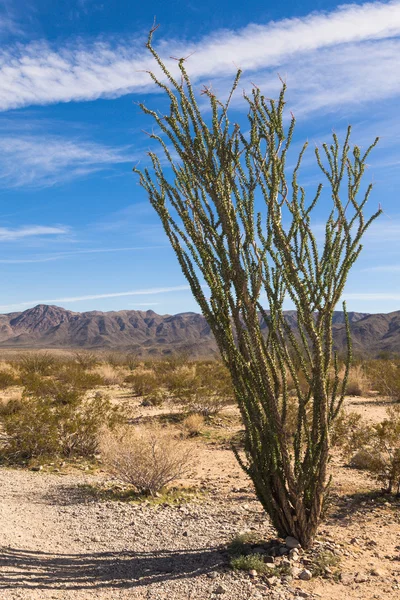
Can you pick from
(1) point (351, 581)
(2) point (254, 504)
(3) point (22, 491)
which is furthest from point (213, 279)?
(3) point (22, 491)

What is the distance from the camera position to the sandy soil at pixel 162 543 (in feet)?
13.0

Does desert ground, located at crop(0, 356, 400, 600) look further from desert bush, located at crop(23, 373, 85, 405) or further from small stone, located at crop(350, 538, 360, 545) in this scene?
desert bush, located at crop(23, 373, 85, 405)

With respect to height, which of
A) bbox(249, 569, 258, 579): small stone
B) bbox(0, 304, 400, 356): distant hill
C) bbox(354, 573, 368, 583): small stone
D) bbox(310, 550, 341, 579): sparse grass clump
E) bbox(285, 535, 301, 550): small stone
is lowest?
bbox(354, 573, 368, 583): small stone

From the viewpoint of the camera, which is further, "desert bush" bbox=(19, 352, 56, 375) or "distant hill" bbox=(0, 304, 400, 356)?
"distant hill" bbox=(0, 304, 400, 356)

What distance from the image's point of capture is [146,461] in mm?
Answer: 6676

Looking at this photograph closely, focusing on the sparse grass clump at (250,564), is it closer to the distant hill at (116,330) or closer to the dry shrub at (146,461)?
the dry shrub at (146,461)

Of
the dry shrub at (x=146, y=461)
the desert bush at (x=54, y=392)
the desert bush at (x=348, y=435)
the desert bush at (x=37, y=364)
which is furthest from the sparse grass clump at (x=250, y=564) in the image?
the desert bush at (x=37, y=364)

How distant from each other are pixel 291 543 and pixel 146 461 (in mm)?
2641

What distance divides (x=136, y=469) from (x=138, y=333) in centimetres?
12334

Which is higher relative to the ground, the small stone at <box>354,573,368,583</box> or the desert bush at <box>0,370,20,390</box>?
the desert bush at <box>0,370,20,390</box>

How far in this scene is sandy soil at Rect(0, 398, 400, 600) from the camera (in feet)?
13.0

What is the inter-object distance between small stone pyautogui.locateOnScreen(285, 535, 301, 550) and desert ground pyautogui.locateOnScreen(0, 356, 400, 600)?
79mm

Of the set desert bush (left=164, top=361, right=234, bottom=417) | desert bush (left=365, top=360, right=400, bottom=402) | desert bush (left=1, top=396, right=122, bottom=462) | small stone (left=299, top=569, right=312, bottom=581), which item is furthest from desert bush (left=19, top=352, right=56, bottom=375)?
small stone (left=299, top=569, right=312, bottom=581)

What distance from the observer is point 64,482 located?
7180mm
